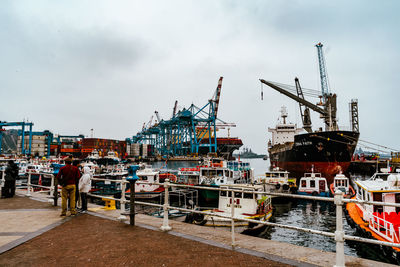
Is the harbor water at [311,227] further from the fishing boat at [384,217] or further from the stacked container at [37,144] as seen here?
the stacked container at [37,144]

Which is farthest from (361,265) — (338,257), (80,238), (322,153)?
(322,153)

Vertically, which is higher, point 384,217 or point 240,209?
point 384,217

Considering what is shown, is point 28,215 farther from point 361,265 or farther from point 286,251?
point 361,265

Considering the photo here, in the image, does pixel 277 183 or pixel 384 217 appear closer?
pixel 384 217

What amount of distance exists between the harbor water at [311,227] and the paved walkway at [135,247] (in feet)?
29.6

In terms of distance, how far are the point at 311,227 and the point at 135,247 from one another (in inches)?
586

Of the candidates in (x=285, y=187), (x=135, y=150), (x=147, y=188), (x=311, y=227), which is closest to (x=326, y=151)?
(x=285, y=187)

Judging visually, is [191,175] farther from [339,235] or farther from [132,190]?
[339,235]

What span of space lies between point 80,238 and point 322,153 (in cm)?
3548

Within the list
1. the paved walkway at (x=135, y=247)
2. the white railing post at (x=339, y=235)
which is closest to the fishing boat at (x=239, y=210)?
the paved walkway at (x=135, y=247)

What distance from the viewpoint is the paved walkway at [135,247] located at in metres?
4.08

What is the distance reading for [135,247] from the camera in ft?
15.5

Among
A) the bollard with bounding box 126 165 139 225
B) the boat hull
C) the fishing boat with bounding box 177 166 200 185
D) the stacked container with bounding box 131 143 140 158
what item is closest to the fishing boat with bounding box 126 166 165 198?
the fishing boat with bounding box 177 166 200 185

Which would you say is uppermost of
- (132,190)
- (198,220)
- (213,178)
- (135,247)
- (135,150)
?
(135,150)
